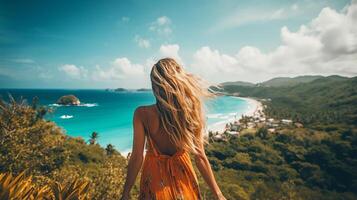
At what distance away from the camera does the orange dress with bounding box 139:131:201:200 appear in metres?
1.72

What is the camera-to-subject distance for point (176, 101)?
1811mm

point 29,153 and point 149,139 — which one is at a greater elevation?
point 149,139

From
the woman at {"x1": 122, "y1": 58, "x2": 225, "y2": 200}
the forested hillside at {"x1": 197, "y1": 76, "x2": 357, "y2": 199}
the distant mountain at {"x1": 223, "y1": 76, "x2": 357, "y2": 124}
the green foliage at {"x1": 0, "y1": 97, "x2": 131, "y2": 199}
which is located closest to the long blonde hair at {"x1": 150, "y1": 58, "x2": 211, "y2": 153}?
the woman at {"x1": 122, "y1": 58, "x2": 225, "y2": 200}

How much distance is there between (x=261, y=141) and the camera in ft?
167

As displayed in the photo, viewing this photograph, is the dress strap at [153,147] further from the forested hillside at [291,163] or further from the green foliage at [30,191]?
the forested hillside at [291,163]

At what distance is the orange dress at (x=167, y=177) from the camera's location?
67.8 inches

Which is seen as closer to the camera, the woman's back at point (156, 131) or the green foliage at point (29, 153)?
the woman's back at point (156, 131)

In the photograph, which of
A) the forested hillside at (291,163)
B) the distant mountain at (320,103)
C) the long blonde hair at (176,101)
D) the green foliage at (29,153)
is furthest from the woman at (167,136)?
the distant mountain at (320,103)

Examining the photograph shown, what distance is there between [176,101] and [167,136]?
269 mm

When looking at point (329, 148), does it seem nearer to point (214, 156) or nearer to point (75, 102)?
point (214, 156)

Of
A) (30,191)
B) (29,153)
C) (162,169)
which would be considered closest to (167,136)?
(162,169)

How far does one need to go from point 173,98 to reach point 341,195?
37.0 meters

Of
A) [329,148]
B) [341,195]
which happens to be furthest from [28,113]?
[329,148]

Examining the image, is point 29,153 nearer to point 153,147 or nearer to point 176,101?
point 153,147
